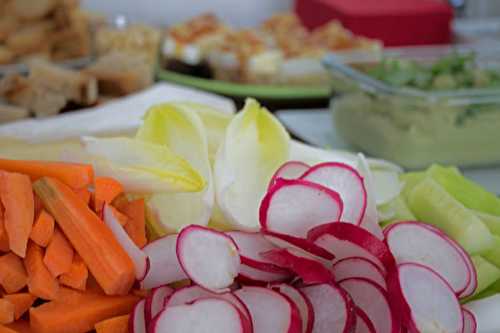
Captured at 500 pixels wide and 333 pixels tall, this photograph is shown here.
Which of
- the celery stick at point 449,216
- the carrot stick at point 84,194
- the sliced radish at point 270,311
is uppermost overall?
the carrot stick at point 84,194

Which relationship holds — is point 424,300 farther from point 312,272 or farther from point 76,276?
point 76,276

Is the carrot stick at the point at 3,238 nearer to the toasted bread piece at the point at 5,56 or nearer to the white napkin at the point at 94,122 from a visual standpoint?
the white napkin at the point at 94,122

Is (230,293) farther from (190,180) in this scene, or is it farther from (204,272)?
(190,180)

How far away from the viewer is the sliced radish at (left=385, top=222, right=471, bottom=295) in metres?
0.66

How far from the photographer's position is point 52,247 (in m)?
0.62

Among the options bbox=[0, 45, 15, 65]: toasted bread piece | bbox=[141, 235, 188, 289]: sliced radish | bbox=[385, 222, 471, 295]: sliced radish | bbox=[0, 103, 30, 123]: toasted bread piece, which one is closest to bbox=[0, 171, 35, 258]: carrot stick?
bbox=[141, 235, 188, 289]: sliced radish

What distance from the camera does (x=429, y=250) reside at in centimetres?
68

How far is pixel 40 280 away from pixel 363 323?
0.26 metres

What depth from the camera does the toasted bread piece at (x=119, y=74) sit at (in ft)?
4.59

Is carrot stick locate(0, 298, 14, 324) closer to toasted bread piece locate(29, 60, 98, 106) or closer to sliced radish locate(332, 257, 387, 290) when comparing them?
sliced radish locate(332, 257, 387, 290)

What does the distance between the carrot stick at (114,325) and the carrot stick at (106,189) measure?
115mm

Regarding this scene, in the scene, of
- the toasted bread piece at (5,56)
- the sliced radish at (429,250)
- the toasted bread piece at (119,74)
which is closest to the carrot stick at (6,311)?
the sliced radish at (429,250)

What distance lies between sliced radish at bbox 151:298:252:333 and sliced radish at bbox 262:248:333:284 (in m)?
0.07

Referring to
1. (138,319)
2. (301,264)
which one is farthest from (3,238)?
(301,264)
